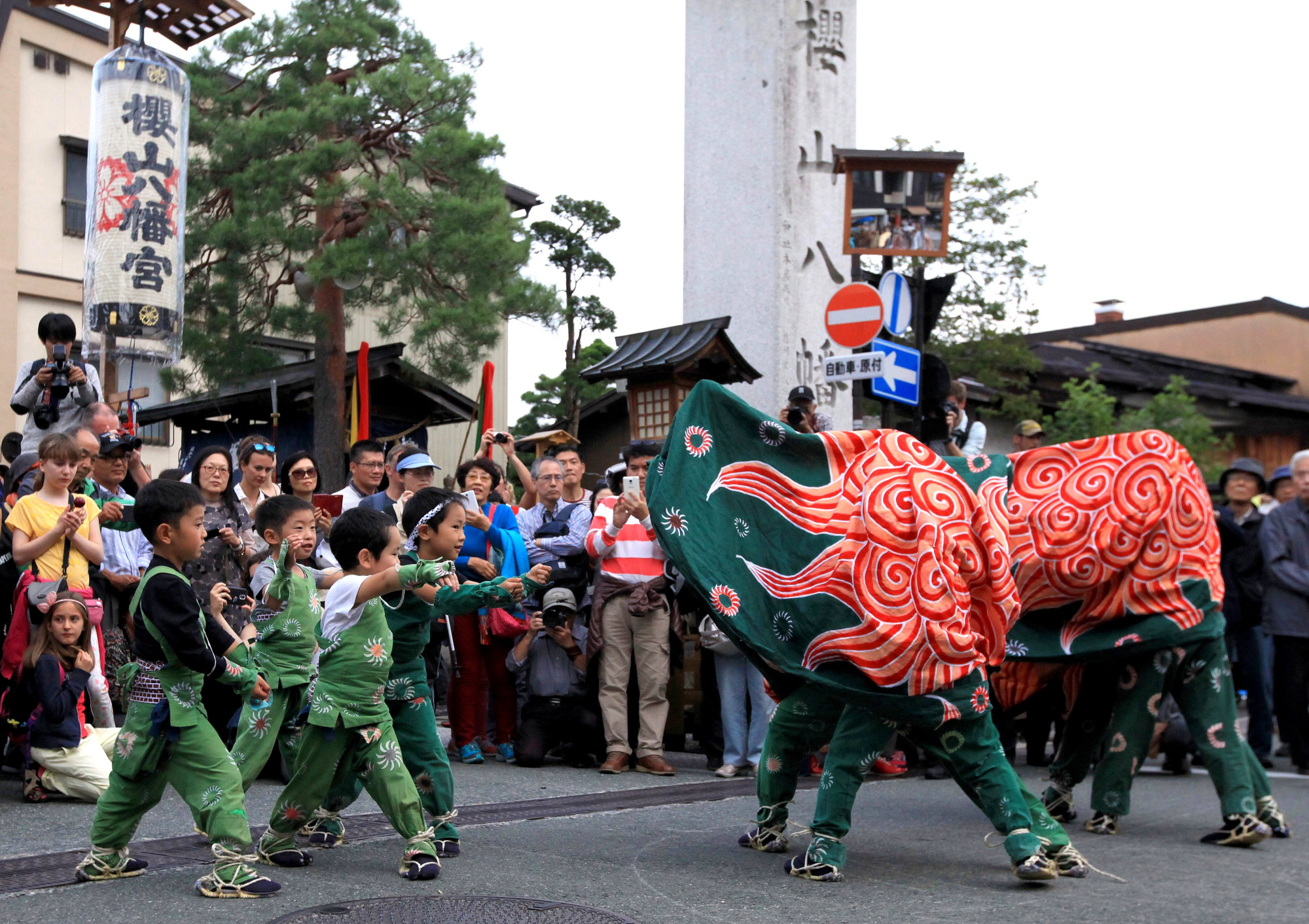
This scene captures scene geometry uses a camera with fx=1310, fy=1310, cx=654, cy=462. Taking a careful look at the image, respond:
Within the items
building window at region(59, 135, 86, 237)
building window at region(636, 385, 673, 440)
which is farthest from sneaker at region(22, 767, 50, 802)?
building window at region(59, 135, 86, 237)

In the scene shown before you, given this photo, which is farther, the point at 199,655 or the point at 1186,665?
the point at 1186,665

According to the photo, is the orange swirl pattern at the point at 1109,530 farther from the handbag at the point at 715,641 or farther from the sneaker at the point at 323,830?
the sneaker at the point at 323,830

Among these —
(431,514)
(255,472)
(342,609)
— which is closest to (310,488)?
(255,472)

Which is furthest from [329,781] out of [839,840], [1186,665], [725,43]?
[725,43]

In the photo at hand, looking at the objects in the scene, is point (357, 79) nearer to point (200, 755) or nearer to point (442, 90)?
point (442, 90)

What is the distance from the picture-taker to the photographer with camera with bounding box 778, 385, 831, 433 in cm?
841

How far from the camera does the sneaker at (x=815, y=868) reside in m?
5.23

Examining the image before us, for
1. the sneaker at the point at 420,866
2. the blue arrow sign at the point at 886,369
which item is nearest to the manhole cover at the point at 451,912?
the sneaker at the point at 420,866

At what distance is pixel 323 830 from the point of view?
5.64m

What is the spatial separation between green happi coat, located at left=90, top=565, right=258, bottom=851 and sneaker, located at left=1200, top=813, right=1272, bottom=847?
181 inches

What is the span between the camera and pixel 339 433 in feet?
62.4

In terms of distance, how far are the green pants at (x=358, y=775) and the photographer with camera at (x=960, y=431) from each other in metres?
6.32

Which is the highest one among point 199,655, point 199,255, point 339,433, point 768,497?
point 199,255

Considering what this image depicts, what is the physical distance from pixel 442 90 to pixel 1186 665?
1449 cm
